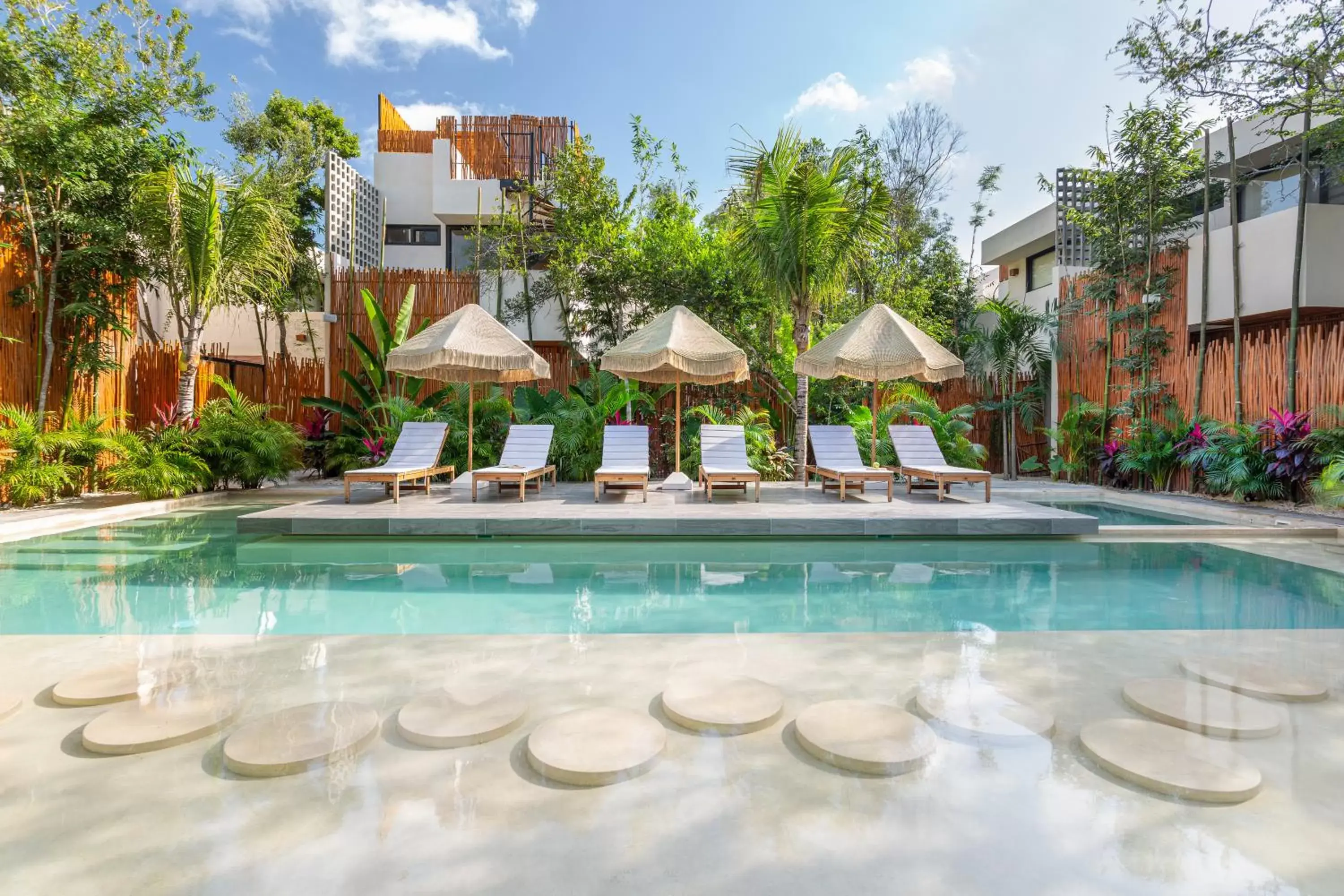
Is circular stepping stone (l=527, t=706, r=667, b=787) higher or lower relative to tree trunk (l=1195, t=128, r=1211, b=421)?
lower

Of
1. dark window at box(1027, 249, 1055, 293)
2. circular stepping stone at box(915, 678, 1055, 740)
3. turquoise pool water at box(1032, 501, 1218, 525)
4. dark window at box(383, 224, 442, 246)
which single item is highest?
dark window at box(383, 224, 442, 246)

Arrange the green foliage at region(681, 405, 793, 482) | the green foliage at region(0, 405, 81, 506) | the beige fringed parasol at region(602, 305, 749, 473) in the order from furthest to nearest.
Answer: the green foliage at region(681, 405, 793, 482), the beige fringed parasol at region(602, 305, 749, 473), the green foliage at region(0, 405, 81, 506)

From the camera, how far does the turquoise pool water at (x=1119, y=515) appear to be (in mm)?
8664

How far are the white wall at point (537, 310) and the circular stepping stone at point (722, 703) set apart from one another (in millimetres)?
11699

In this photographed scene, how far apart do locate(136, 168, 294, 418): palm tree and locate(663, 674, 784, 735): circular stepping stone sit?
10.3 m

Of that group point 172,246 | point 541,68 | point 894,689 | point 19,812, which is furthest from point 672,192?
point 19,812

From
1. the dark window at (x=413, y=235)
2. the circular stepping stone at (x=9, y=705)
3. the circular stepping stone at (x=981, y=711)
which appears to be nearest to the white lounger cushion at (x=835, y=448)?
the circular stepping stone at (x=981, y=711)

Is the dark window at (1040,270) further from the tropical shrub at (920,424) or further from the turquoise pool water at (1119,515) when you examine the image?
the turquoise pool water at (1119,515)

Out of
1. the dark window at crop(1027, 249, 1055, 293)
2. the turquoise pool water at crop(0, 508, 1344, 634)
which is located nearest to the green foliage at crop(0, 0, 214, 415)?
the turquoise pool water at crop(0, 508, 1344, 634)

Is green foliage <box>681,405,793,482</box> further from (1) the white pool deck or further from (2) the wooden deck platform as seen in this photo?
(1) the white pool deck

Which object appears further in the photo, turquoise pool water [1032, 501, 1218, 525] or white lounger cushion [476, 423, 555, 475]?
white lounger cushion [476, 423, 555, 475]

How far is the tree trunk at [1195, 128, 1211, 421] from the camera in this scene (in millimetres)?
10875

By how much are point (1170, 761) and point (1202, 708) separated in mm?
704

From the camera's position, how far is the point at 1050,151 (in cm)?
1564
